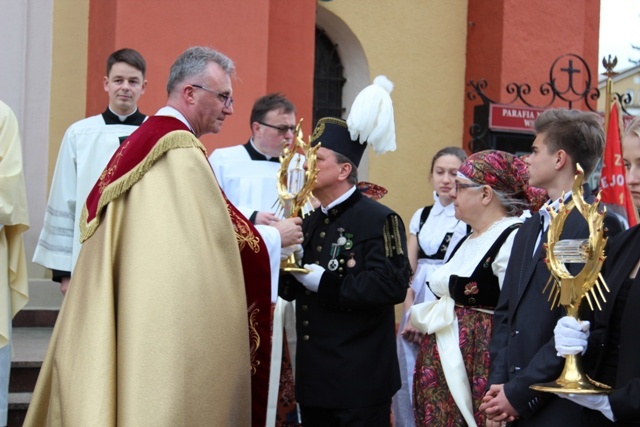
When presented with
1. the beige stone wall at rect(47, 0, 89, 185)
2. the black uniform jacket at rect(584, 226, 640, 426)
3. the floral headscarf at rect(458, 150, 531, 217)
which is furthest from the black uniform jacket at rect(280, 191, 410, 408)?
the beige stone wall at rect(47, 0, 89, 185)

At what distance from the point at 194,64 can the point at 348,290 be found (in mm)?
1287

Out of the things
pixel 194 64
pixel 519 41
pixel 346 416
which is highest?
pixel 519 41

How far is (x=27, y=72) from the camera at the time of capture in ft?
26.6

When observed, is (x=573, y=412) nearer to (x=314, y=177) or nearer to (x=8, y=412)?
(x=314, y=177)

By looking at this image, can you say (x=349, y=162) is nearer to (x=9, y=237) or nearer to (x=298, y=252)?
(x=298, y=252)

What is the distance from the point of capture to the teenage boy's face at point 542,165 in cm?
423

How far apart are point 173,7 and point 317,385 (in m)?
3.77

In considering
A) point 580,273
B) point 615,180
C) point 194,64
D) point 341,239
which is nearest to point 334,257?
point 341,239

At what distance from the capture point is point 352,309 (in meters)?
4.95

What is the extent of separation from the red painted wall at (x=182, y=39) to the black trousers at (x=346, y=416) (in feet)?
10.5

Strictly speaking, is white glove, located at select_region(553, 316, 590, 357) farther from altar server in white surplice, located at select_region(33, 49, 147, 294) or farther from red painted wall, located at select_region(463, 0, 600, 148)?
red painted wall, located at select_region(463, 0, 600, 148)

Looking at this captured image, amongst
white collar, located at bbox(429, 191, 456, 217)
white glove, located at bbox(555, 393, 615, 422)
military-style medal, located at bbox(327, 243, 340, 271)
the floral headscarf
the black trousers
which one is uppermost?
the floral headscarf

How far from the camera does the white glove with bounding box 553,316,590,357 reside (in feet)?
11.5

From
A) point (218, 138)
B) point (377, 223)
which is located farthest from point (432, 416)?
point (218, 138)
